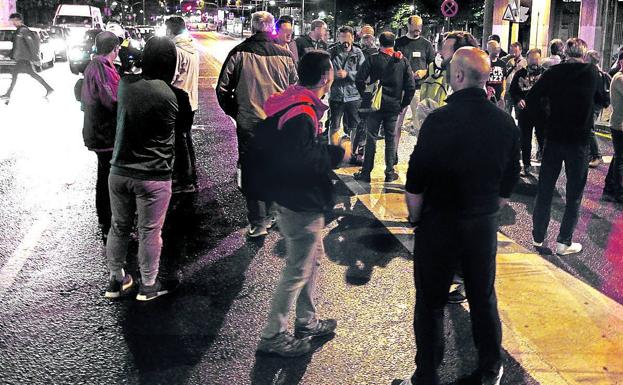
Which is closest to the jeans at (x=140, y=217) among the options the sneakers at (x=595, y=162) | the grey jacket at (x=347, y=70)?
the grey jacket at (x=347, y=70)

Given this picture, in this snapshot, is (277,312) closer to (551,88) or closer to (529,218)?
(551,88)

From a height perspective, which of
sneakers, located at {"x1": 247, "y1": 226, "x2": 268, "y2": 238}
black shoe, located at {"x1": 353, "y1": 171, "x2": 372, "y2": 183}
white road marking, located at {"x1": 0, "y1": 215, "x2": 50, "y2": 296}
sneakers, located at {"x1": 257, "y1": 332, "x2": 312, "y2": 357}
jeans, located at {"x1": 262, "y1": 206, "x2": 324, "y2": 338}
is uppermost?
jeans, located at {"x1": 262, "y1": 206, "x2": 324, "y2": 338}

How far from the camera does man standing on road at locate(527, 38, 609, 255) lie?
18.4ft

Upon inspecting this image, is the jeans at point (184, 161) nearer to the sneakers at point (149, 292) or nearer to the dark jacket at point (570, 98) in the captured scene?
the sneakers at point (149, 292)

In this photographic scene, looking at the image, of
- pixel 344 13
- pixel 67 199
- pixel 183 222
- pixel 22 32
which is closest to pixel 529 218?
pixel 183 222

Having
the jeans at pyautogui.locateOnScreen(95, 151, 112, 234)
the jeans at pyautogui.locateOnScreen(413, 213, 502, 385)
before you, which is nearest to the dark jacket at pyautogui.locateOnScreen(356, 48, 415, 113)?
the jeans at pyautogui.locateOnScreen(95, 151, 112, 234)

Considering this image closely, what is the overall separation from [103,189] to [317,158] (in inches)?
125

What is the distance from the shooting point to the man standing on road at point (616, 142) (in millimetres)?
7258

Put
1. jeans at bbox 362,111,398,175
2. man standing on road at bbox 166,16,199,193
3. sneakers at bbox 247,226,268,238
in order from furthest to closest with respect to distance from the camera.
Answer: jeans at bbox 362,111,398,175
man standing on road at bbox 166,16,199,193
sneakers at bbox 247,226,268,238

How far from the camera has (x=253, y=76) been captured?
6082mm

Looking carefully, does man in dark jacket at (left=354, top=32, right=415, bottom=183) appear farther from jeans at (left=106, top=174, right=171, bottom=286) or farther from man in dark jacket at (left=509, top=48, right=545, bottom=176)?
jeans at (left=106, top=174, right=171, bottom=286)

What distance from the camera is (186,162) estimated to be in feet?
25.9

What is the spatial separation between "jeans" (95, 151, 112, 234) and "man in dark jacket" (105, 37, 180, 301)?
139 centimetres

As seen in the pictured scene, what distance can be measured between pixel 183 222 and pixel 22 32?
11.9 m
